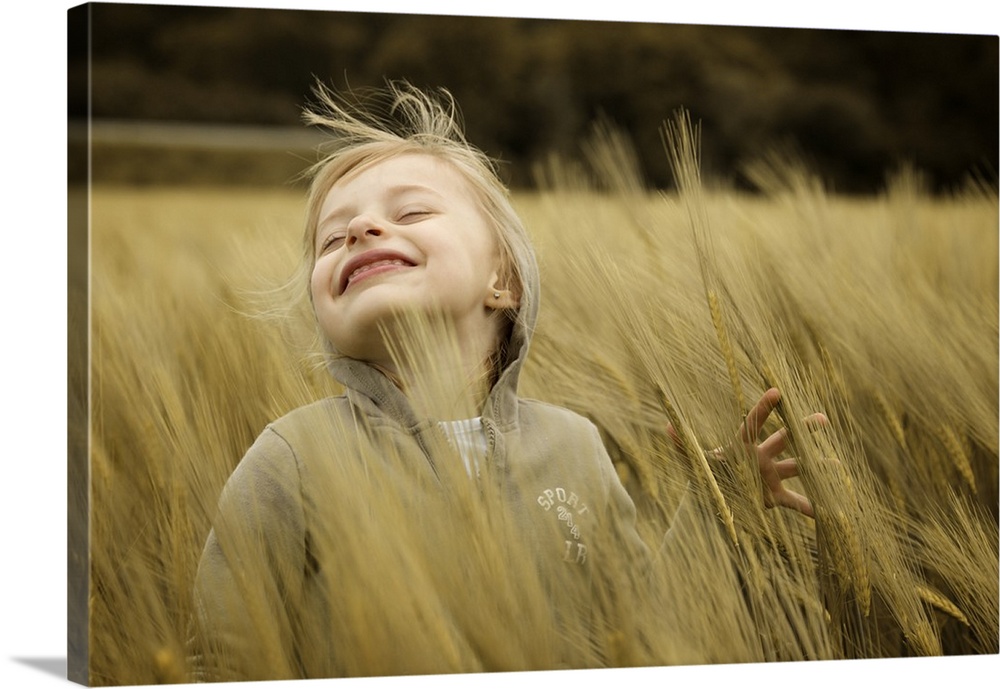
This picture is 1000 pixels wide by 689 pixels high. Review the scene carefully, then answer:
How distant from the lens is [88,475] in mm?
1747

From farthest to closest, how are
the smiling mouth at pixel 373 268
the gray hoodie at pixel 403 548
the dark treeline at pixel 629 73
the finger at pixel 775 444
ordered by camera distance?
the dark treeline at pixel 629 73 → the finger at pixel 775 444 → the smiling mouth at pixel 373 268 → the gray hoodie at pixel 403 548

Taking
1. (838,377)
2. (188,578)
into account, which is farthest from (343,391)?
(838,377)

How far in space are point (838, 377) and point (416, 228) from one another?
738 mm

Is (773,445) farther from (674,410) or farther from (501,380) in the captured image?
(501,380)

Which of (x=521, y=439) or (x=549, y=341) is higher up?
(x=549, y=341)

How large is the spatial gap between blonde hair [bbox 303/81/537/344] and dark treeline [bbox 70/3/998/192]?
0.06 m

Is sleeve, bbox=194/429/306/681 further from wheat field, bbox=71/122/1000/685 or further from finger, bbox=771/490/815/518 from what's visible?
finger, bbox=771/490/815/518

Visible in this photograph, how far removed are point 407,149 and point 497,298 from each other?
0.26m

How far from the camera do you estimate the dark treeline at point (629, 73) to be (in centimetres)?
211

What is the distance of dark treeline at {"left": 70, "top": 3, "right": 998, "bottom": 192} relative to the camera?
2105 mm

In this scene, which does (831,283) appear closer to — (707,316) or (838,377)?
(838,377)

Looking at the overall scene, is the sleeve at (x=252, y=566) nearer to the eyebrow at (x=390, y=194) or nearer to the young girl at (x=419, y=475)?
the young girl at (x=419, y=475)

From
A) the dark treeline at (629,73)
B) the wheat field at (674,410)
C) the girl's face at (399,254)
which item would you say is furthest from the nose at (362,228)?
the dark treeline at (629,73)

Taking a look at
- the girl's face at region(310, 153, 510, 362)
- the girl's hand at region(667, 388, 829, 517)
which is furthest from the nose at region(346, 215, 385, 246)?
the girl's hand at region(667, 388, 829, 517)
